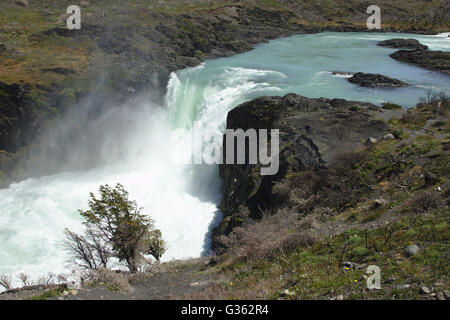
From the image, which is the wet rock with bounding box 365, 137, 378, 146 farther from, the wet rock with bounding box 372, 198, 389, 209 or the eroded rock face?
the wet rock with bounding box 372, 198, 389, 209

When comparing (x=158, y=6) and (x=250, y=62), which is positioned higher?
(x=158, y=6)

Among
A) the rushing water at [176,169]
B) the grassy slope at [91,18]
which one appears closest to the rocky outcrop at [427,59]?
the rushing water at [176,169]

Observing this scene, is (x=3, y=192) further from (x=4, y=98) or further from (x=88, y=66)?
(x=88, y=66)

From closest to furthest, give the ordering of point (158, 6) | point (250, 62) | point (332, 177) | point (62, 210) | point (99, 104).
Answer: point (332, 177) < point (62, 210) < point (99, 104) < point (250, 62) < point (158, 6)

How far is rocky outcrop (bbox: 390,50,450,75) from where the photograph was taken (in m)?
46.0

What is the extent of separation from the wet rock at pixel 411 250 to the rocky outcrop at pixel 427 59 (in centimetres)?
4485

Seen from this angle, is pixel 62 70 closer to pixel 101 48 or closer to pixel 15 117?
pixel 15 117

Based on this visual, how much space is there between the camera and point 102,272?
11.0 metres

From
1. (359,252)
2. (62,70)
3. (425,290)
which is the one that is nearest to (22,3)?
(62,70)

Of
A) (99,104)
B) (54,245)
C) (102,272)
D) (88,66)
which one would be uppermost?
(88,66)

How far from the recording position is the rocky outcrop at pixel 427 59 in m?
46.0

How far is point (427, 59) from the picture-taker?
49.2 metres

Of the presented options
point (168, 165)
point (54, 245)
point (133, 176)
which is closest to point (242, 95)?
point (168, 165)

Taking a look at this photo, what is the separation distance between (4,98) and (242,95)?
24177mm
